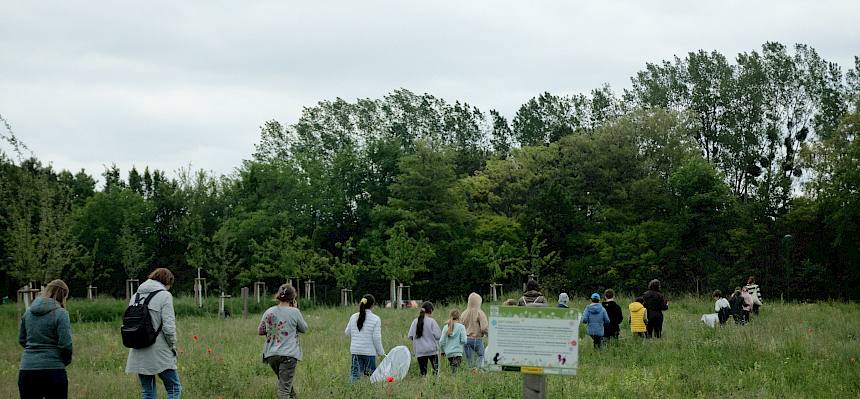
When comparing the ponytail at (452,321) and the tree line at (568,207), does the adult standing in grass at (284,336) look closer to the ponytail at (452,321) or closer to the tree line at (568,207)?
the ponytail at (452,321)

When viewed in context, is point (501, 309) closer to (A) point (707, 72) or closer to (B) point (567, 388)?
(B) point (567, 388)

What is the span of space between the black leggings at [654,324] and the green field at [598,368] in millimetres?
378

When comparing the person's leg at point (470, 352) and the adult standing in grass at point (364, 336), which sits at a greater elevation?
the adult standing in grass at point (364, 336)

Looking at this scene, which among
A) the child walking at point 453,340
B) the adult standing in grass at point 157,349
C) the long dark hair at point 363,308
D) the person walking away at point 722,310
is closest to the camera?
the adult standing in grass at point 157,349

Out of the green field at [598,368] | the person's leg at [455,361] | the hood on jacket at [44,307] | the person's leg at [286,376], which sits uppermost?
the hood on jacket at [44,307]

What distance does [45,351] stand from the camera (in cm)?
873

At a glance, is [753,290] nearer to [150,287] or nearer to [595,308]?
[595,308]

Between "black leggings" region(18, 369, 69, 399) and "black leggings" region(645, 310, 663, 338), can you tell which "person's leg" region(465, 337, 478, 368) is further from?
"black leggings" region(18, 369, 69, 399)

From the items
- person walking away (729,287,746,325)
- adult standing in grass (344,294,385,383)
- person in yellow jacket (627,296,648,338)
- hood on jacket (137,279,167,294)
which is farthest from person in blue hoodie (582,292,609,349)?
hood on jacket (137,279,167,294)

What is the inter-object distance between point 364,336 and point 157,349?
4.07m

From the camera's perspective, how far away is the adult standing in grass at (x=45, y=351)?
8.68 meters

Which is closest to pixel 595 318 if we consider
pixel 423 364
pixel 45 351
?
pixel 423 364

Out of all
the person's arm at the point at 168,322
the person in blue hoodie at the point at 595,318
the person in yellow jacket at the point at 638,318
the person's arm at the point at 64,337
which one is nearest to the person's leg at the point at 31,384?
the person's arm at the point at 64,337

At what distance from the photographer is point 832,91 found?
53500mm
